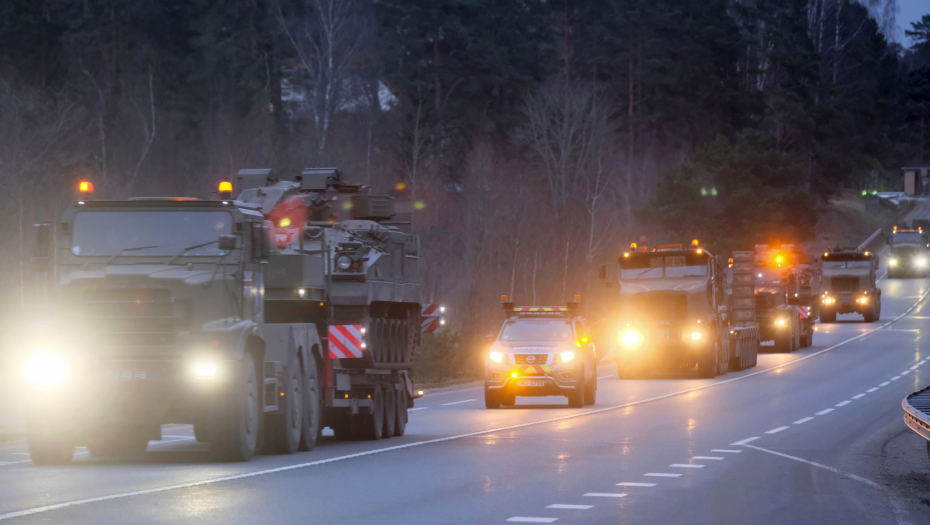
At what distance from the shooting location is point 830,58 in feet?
395

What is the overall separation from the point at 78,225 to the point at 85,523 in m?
6.11

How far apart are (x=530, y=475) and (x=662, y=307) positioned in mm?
24303

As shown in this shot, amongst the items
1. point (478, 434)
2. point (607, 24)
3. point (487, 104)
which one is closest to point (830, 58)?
point (607, 24)

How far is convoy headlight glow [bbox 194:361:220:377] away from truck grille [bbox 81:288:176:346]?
16.5 inches

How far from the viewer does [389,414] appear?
2084cm

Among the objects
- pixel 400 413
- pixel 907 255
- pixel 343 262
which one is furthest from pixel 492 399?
pixel 907 255

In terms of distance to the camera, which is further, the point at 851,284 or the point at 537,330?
the point at 851,284

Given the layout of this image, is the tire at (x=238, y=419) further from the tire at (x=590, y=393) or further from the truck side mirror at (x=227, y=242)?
the tire at (x=590, y=393)

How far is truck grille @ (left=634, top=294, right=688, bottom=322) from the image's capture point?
126 feet

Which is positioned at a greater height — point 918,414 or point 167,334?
point 167,334

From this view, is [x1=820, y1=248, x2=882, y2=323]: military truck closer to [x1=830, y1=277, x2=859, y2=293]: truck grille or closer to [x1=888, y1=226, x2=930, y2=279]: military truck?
[x1=830, y1=277, x2=859, y2=293]: truck grille

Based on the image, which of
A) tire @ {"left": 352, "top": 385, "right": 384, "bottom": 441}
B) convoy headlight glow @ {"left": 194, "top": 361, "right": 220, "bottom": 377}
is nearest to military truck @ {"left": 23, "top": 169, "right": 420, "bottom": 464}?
convoy headlight glow @ {"left": 194, "top": 361, "right": 220, "bottom": 377}

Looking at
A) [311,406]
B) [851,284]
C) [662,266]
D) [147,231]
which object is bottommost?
[311,406]

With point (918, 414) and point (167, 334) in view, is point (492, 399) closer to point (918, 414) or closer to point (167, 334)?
point (918, 414)
